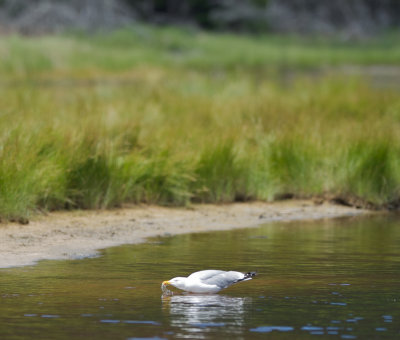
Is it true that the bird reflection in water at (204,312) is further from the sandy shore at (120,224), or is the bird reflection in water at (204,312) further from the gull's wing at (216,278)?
the sandy shore at (120,224)

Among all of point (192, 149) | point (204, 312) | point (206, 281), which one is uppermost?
point (192, 149)

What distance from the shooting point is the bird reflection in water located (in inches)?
264

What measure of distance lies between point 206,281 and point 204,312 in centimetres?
40

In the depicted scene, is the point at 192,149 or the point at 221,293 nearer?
the point at 221,293

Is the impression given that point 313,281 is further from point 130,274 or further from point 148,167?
point 148,167

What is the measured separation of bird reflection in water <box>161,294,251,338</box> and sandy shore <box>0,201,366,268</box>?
2106 mm

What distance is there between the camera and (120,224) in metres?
11.7

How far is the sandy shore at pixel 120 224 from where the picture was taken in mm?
9891

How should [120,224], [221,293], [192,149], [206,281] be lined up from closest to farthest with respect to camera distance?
[206,281] → [221,293] → [120,224] → [192,149]

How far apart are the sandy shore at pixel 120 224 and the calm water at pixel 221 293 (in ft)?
1.45

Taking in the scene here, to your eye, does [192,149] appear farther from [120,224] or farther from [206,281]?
[206,281]

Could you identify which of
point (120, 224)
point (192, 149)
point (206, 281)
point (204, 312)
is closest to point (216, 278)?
Answer: point (206, 281)

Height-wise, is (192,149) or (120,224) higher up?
(192,149)

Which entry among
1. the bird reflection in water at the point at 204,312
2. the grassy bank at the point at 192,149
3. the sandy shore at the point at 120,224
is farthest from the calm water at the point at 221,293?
the grassy bank at the point at 192,149
